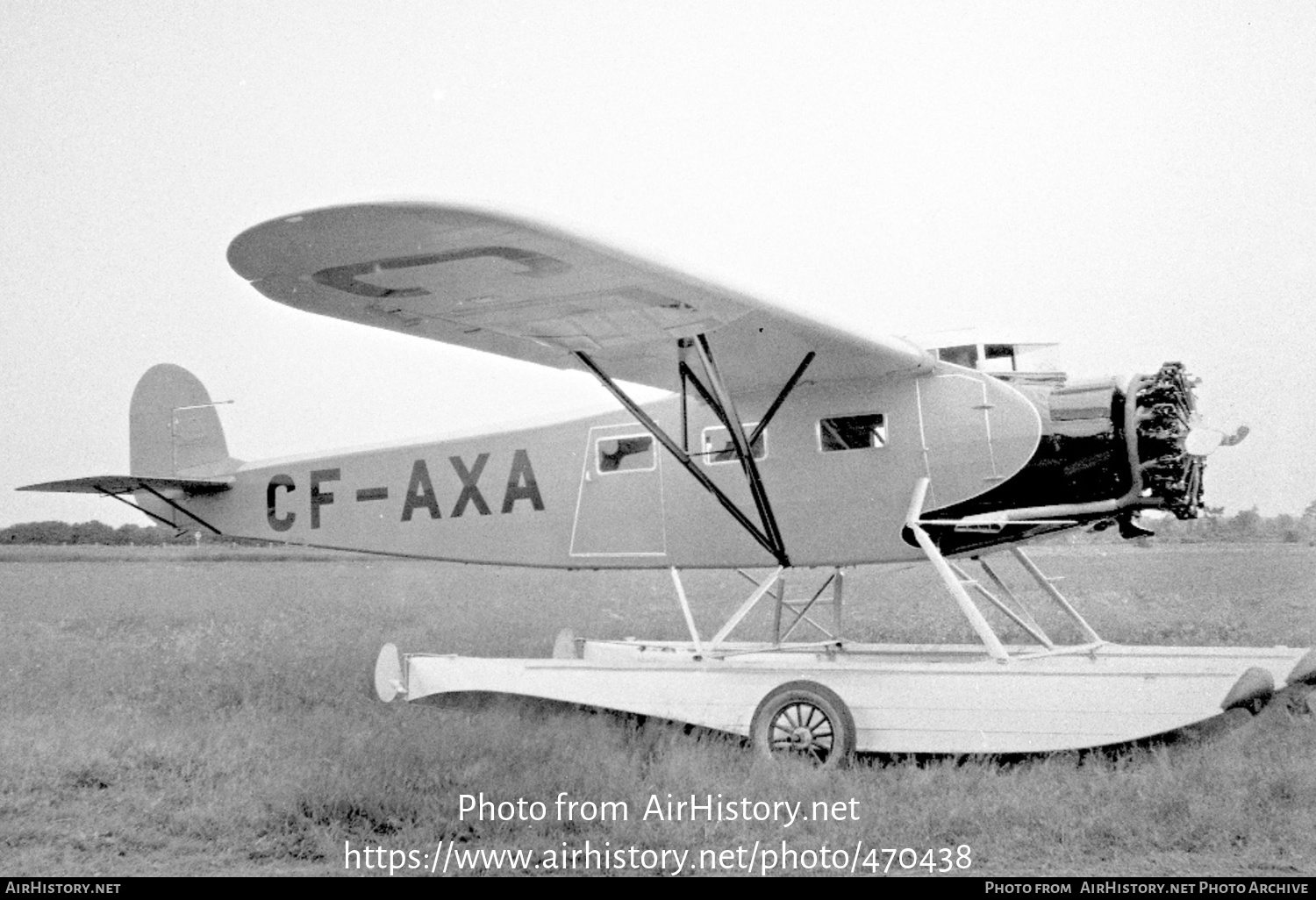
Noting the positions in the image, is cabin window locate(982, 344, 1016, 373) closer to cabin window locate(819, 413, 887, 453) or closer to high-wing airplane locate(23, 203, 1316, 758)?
high-wing airplane locate(23, 203, 1316, 758)

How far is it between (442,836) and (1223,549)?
22.7 metres

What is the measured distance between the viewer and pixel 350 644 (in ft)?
39.5

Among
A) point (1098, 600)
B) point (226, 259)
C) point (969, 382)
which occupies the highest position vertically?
point (226, 259)

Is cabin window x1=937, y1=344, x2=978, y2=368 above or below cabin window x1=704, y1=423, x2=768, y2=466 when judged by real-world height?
above

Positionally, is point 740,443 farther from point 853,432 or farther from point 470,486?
point 470,486

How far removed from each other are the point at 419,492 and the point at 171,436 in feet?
9.81

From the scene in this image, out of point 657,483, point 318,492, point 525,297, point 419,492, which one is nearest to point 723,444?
point 657,483

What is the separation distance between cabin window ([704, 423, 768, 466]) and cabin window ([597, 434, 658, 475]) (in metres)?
0.52

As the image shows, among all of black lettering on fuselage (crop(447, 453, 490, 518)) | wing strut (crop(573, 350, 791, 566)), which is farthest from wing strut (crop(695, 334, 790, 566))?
black lettering on fuselage (crop(447, 453, 490, 518))

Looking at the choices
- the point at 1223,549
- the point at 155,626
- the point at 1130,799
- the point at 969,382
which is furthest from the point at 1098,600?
the point at 155,626

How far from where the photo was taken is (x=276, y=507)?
34.4 ft

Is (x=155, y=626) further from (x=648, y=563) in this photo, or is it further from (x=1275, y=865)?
(x=1275, y=865)

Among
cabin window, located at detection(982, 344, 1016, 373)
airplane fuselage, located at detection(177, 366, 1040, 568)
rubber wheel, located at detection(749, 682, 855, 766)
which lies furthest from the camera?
cabin window, located at detection(982, 344, 1016, 373)

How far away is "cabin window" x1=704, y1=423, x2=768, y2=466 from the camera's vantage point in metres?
8.22
